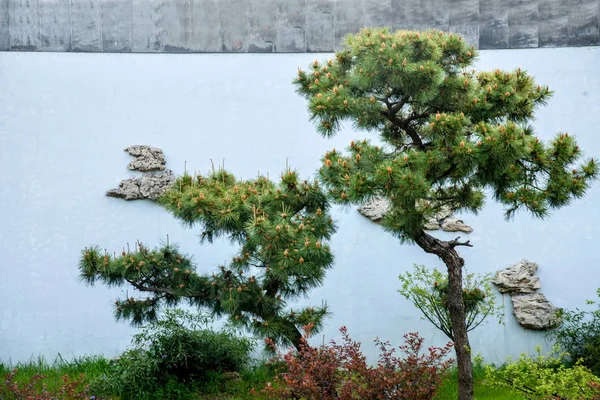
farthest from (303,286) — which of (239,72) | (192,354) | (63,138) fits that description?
(63,138)

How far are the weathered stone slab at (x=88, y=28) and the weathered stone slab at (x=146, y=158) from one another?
847 mm

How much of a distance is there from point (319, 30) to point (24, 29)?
2.34m

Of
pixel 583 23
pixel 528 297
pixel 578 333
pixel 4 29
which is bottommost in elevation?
pixel 578 333

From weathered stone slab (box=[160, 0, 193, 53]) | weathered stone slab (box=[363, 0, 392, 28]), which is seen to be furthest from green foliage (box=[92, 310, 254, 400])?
weathered stone slab (box=[363, 0, 392, 28])

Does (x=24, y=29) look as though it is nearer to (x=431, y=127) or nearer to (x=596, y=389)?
(x=431, y=127)

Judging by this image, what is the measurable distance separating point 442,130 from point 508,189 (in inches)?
23.4

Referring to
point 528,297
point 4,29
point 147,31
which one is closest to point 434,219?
point 528,297

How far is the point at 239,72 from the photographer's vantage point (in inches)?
216

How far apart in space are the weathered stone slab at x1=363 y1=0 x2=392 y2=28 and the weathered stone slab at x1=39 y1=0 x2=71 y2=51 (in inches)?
92.9

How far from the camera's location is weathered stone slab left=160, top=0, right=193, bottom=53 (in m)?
5.51

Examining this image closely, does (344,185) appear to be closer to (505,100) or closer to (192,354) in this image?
(505,100)

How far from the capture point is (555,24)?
5.43 metres

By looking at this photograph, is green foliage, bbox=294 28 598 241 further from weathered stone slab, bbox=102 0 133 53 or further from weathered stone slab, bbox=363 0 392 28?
weathered stone slab, bbox=102 0 133 53

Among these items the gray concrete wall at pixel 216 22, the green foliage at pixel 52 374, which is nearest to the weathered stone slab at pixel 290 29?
the gray concrete wall at pixel 216 22
